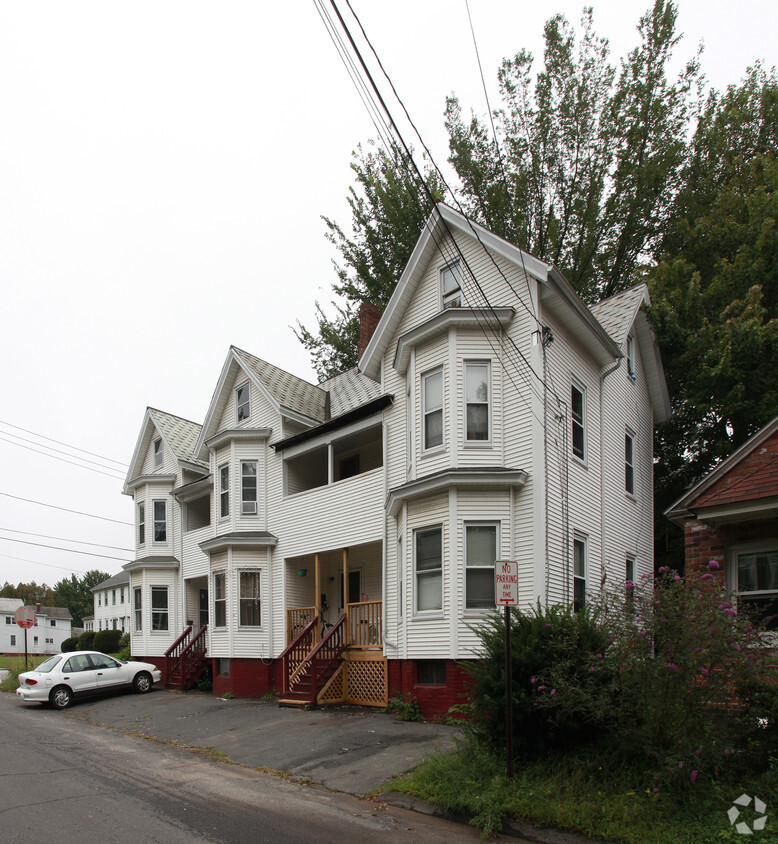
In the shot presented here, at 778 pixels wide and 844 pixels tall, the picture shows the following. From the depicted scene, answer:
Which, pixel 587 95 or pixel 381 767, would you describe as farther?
pixel 587 95

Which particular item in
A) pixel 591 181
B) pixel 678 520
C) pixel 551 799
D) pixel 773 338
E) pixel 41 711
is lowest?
pixel 41 711

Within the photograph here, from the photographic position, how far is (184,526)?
27219 millimetres

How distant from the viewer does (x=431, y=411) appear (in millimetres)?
15812

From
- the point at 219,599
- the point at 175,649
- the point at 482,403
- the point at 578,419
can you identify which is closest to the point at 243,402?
the point at 219,599

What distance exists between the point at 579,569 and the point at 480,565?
108 inches

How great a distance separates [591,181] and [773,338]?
36.6ft

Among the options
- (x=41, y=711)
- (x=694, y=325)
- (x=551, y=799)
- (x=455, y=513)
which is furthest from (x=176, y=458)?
(x=551, y=799)

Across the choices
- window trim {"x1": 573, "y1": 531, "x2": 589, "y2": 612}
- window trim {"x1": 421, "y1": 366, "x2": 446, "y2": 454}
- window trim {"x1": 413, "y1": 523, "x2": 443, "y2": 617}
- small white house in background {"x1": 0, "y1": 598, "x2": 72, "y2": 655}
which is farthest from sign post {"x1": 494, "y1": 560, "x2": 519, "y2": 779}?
small white house in background {"x1": 0, "y1": 598, "x2": 72, "y2": 655}

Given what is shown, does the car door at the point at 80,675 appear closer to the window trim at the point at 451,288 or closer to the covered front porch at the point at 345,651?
the covered front porch at the point at 345,651

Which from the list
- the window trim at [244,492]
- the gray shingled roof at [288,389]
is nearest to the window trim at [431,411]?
the gray shingled roof at [288,389]

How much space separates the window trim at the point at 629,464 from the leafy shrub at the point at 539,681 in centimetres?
1073

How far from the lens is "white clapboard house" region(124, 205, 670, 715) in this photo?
14.6m

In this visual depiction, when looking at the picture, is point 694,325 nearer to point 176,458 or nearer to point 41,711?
point 176,458

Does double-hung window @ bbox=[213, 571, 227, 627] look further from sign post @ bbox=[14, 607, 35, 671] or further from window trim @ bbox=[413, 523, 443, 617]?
window trim @ bbox=[413, 523, 443, 617]
